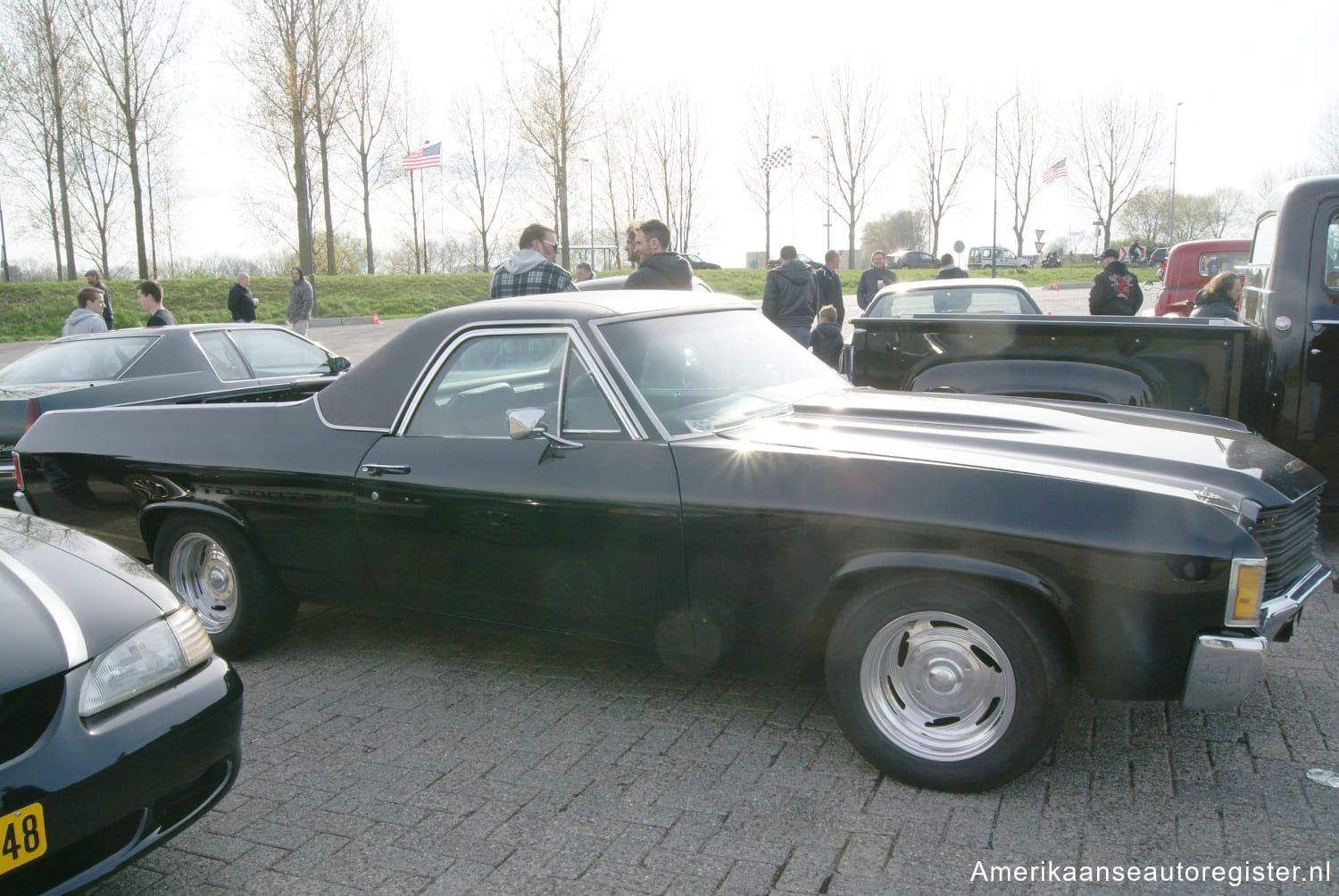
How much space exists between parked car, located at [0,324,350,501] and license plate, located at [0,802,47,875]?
5156mm

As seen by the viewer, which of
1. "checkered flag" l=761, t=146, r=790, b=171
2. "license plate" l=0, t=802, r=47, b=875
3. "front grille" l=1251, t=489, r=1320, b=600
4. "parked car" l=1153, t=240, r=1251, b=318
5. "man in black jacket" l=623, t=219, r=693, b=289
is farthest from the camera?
"checkered flag" l=761, t=146, r=790, b=171

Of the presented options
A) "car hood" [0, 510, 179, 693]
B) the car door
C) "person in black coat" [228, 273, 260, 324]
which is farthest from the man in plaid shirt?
"person in black coat" [228, 273, 260, 324]

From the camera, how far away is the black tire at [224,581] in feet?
13.4

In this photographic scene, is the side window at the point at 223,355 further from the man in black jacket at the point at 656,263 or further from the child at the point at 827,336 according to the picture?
the child at the point at 827,336

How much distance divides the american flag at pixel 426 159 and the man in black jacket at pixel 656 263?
81.8ft

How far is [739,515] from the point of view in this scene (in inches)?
120

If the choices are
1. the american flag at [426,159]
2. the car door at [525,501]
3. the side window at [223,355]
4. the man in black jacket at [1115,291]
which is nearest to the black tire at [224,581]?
the car door at [525,501]

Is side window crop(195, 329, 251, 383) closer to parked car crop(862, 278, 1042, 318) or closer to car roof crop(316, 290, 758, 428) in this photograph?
car roof crop(316, 290, 758, 428)

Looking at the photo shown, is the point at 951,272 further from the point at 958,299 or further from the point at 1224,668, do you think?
the point at 1224,668

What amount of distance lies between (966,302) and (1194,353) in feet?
17.6

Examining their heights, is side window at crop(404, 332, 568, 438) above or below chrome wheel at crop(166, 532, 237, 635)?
above

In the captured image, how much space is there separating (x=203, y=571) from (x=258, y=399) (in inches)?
69.7

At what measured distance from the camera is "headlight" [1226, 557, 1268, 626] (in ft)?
8.37

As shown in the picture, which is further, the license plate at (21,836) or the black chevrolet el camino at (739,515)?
the black chevrolet el camino at (739,515)
